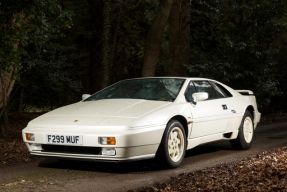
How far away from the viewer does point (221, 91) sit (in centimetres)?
968

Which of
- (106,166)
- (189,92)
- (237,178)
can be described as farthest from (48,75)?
(237,178)

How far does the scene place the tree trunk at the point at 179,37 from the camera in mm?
18641

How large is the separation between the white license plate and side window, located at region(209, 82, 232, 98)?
3346 millimetres

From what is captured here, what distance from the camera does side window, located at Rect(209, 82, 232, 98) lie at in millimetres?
9561

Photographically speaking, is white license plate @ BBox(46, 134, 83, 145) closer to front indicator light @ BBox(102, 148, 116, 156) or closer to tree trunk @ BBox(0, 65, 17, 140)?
front indicator light @ BBox(102, 148, 116, 156)

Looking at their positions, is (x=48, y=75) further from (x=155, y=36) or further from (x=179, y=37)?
(x=155, y=36)

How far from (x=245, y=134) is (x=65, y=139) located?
407 centimetres

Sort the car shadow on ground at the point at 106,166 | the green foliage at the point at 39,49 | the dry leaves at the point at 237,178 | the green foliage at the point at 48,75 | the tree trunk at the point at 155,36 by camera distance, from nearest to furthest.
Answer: the dry leaves at the point at 237,178 → the car shadow on ground at the point at 106,166 → the green foliage at the point at 39,49 → the tree trunk at the point at 155,36 → the green foliage at the point at 48,75

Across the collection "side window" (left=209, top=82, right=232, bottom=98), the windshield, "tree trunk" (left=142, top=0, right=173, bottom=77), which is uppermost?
"tree trunk" (left=142, top=0, right=173, bottom=77)

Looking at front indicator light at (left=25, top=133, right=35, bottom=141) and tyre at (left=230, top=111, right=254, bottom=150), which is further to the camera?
tyre at (left=230, top=111, right=254, bottom=150)

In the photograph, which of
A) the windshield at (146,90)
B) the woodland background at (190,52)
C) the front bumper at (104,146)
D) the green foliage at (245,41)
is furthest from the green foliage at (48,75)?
the front bumper at (104,146)

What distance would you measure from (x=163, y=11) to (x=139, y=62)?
1136 cm

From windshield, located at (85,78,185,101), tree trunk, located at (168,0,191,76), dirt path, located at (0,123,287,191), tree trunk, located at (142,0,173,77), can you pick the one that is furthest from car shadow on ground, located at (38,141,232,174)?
tree trunk, located at (168,0,191,76)

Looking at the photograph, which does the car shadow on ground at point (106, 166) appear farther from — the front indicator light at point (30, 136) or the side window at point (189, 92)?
the side window at point (189, 92)
